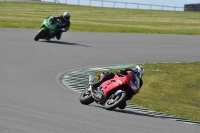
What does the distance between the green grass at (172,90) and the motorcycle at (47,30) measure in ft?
16.7

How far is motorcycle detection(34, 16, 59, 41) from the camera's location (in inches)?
977

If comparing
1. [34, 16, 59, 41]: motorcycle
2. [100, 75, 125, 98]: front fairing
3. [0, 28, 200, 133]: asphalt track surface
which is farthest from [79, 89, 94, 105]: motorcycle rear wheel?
[34, 16, 59, 41]: motorcycle

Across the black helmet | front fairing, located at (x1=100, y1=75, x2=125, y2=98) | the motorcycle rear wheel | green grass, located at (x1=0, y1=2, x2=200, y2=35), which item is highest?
front fairing, located at (x1=100, y1=75, x2=125, y2=98)

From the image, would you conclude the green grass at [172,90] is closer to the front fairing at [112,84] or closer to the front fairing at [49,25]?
the front fairing at [112,84]

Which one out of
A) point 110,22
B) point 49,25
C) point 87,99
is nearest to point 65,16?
point 49,25

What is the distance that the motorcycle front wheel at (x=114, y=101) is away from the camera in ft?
37.8

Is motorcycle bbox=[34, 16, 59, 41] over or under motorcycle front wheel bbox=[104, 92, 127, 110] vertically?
under

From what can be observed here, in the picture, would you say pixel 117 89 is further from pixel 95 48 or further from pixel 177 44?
pixel 177 44

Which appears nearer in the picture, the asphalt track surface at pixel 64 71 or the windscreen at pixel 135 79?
the asphalt track surface at pixel 64 71

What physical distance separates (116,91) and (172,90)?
6.39m

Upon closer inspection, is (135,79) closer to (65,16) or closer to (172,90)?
(172,90)

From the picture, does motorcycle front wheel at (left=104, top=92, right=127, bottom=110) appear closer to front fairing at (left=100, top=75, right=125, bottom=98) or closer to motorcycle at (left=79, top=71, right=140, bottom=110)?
motorcycle at (left=79, top=71, right=140, bottom=110)

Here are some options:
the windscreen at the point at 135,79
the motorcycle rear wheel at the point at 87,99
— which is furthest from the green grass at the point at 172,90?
the motorcycle rear wheel at the point at 87,99

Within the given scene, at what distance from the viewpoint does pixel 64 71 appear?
17891 millimetres
